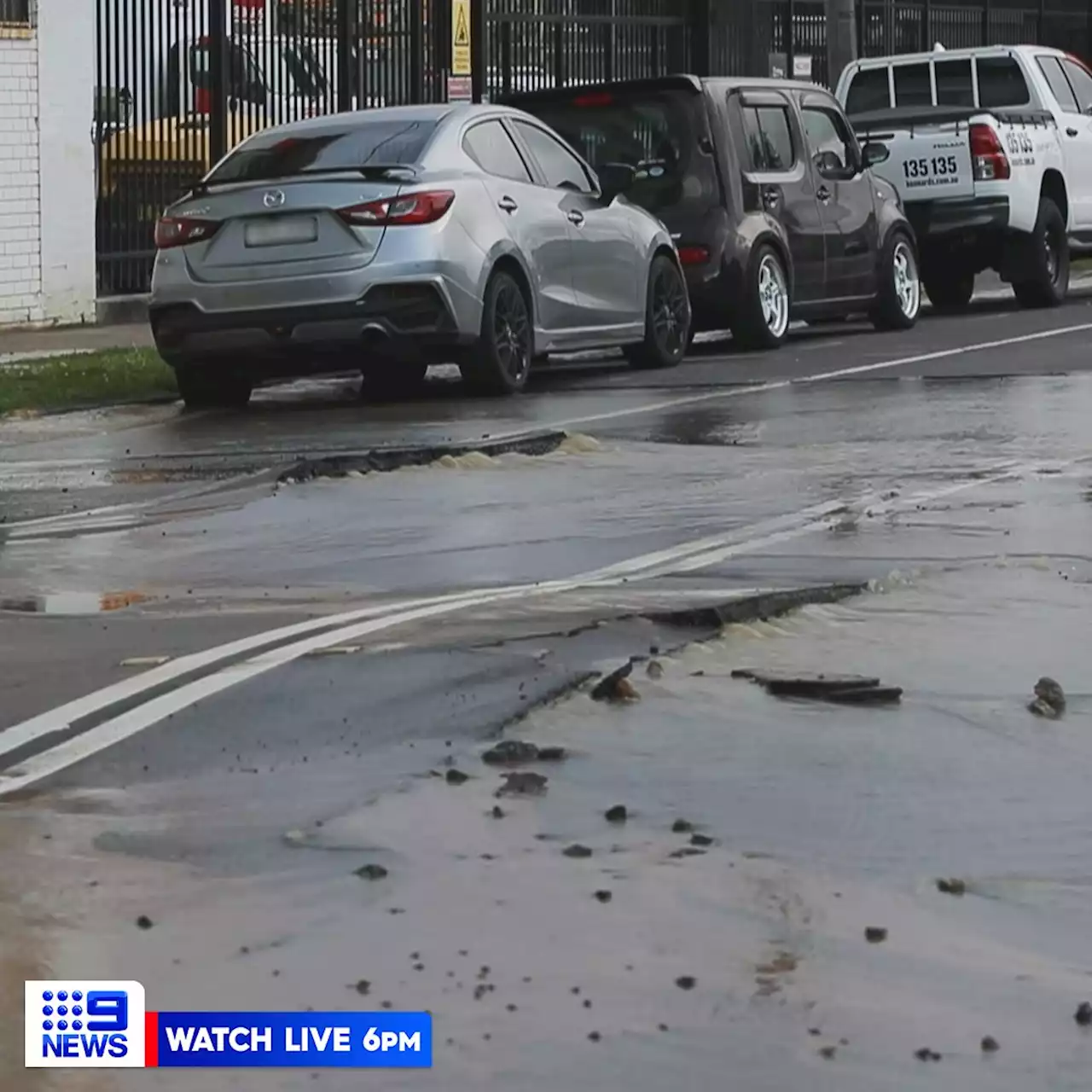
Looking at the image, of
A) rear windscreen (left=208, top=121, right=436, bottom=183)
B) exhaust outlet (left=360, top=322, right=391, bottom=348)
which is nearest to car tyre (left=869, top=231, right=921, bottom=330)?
rear windscreen (left=208, top=121, right=436, bottom=183)

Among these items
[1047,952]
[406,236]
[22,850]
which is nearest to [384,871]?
[22,850]

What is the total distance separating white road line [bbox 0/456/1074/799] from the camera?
6.76 m

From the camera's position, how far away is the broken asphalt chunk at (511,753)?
671 centimetres

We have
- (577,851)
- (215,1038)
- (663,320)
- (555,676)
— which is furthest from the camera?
(663,320)

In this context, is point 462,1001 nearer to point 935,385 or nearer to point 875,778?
point 875,778

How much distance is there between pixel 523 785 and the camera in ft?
21.2

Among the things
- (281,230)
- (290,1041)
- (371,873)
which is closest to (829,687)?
(371,873)

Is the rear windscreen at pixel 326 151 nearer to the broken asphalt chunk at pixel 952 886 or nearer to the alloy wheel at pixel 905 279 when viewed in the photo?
the alloy wheel at pixel 905 279

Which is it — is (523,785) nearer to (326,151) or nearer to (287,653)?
(287,653)

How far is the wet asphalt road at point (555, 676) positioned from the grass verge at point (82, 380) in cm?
158

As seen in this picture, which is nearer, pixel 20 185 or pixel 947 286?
pixel 20 185

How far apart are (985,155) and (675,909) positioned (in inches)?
781

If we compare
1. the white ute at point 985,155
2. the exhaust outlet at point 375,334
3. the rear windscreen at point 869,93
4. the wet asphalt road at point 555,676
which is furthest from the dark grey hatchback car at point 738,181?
the wet asphalt road at point 555,676

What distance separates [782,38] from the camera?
36.1 meters
